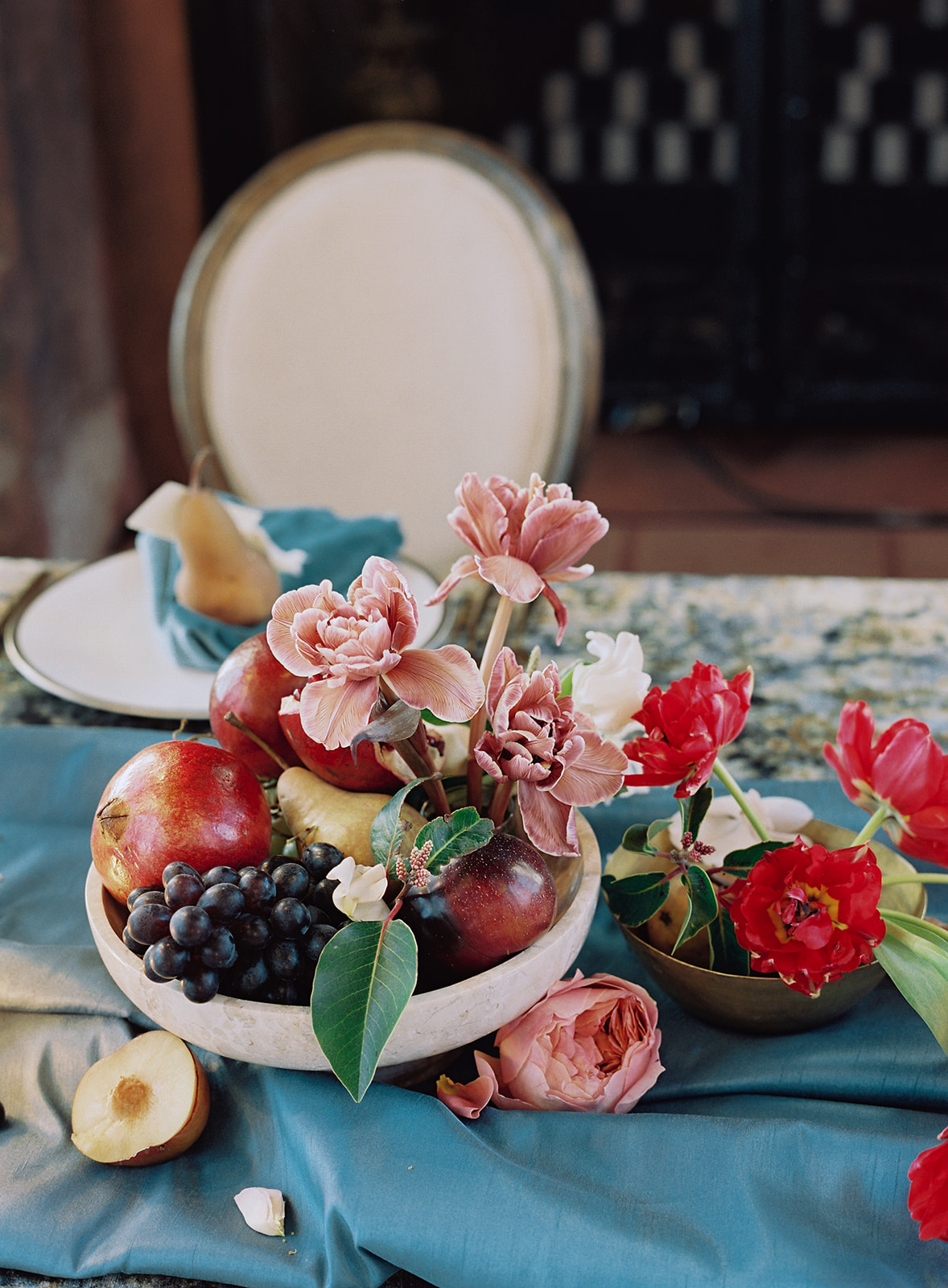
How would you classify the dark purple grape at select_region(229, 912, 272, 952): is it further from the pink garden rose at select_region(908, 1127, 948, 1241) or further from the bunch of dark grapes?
the pink garden rose at select_region(908, 1127, 948, 1241)

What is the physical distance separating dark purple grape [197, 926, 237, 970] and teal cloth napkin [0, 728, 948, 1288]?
73mm

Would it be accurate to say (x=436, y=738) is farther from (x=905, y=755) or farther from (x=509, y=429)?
(x=509, y=429)

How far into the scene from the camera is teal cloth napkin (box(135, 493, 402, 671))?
70 cm

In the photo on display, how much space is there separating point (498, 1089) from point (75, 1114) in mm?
150

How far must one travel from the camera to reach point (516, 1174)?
→ 382 mm

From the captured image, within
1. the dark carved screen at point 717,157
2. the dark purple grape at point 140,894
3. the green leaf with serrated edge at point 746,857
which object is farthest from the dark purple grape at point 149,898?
the dark carved screen at point 717,157

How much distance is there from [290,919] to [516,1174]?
0.37 feet

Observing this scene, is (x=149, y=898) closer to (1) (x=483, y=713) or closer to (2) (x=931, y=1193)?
(1) (x=483, y=713)

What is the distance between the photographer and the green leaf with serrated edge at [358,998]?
352 millimetres

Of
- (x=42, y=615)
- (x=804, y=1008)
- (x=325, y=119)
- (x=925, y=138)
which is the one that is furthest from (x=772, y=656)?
(x=925, y=138)

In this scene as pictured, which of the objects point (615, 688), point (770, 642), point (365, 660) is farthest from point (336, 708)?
point (770, 642)

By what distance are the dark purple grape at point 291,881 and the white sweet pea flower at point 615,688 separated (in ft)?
0.41

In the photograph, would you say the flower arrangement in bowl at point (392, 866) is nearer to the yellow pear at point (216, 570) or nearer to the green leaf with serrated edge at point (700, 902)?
the green leaf with serrated edge at point (700, 902)

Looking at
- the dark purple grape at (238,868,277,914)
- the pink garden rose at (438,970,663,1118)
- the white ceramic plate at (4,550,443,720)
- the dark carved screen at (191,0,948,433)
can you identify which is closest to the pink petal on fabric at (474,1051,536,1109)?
the pink garden rose at (438,970,663,1118)
